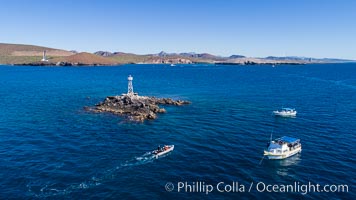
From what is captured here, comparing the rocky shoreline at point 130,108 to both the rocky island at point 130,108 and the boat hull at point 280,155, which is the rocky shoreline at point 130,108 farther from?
the boat hull at point 280,155

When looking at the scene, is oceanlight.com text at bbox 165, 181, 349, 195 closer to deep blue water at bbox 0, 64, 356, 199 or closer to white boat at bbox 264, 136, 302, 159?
deep blue water at bbox 0, 64, 356, 199

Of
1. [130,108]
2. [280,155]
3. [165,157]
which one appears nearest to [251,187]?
[280,155]

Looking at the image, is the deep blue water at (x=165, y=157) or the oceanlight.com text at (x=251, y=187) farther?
the deep blue water at (x=165, y=157)

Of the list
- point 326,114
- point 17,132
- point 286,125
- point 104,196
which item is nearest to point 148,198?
point 104,196

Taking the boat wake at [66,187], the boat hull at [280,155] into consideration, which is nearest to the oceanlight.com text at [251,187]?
the boat wake at [66,187]

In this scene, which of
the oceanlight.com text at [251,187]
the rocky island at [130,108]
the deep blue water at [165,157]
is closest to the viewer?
the oceanlight.com text at [251,187]

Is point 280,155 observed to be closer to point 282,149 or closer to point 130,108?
point 282,149

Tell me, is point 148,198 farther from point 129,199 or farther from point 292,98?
point 292,98

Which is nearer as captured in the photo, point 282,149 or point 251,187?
point 251,187
